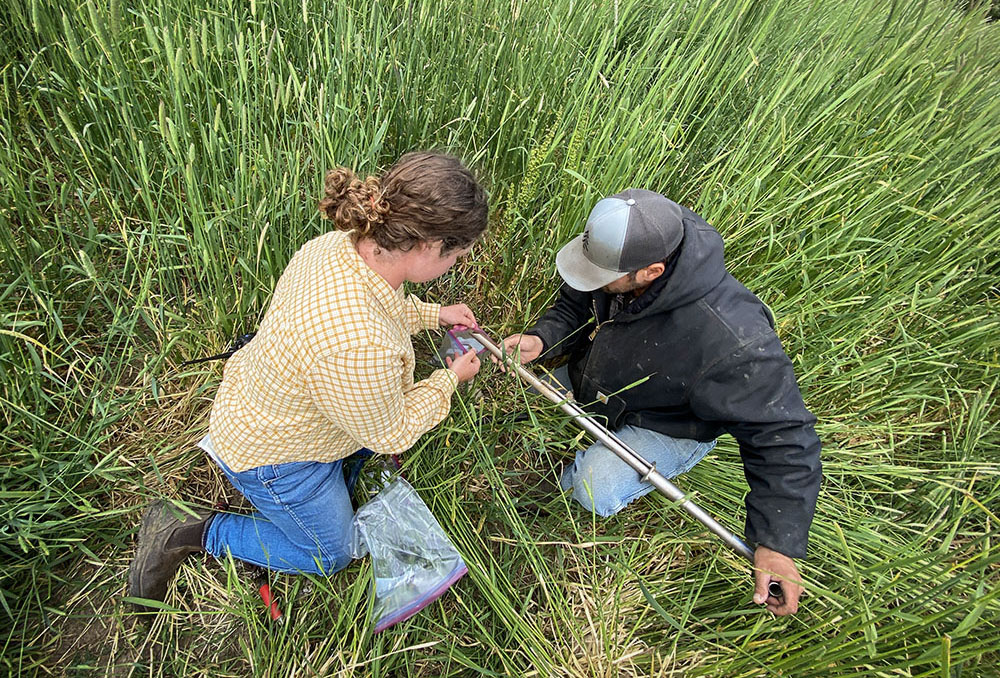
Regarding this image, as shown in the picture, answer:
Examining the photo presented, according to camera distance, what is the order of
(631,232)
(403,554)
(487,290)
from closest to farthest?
(631,232)
(403,554)
(487,290)

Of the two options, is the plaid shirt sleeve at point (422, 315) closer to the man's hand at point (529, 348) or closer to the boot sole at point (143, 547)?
the man's hand at point (529, 348)

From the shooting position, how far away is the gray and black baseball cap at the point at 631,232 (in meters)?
1.16

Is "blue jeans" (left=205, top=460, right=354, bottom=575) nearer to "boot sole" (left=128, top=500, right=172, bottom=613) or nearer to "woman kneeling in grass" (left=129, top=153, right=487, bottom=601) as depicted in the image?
"woman kneeling in grass" (left=129, top=153, right=487, bottom=601)

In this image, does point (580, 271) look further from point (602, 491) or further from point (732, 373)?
point (602, 491)

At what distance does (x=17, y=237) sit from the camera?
137 centimetres

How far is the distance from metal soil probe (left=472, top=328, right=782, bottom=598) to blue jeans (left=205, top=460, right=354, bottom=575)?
0.58 metres

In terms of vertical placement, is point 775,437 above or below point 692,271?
below

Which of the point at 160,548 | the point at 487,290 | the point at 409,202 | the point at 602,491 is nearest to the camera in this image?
the point at 409,202

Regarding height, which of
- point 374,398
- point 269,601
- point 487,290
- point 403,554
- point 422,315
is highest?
point 374,398

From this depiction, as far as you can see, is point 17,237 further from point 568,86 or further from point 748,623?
point 748,623

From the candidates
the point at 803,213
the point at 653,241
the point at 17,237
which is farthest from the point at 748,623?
the point at 17,237

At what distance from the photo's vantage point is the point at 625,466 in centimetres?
153

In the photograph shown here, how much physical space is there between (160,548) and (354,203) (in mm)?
1045

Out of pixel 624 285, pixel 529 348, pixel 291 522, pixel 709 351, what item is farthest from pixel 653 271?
pixel 291 522
